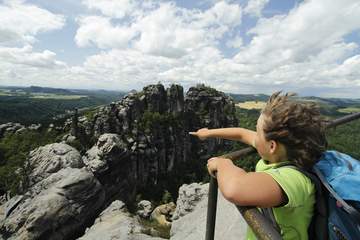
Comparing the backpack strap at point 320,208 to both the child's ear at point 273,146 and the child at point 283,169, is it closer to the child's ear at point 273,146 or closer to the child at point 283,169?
the child at point 283,169

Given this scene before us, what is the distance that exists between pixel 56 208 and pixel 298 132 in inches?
1138

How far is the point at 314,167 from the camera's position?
7.91ft

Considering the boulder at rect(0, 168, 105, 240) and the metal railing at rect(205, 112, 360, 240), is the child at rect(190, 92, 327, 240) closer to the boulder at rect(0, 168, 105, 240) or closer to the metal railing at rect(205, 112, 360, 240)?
the metal railing at rect(205, 112, 360, 240)

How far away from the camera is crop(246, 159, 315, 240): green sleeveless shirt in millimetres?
2270

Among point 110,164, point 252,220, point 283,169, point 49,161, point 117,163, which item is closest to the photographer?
point 252,220

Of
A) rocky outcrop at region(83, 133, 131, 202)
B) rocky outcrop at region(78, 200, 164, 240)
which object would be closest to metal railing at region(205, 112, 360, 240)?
rocky outcrop at region(78, 200, 164, 240)

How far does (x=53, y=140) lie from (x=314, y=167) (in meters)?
77.9

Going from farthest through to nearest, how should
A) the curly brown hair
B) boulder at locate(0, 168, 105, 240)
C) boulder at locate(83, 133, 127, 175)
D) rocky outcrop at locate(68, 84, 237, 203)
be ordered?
rocky outcrop at locate(68, 84, 237, 203) < boulder at locate(83, 133, 127, 175) < boulder at locate(0, 168, 105, 240) < the curly brown hair

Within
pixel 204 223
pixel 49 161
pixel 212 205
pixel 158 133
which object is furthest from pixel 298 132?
pixel 158 133

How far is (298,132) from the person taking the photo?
2555 mm

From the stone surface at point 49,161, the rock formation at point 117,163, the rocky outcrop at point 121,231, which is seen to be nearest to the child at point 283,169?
the rock formation at point 117,163

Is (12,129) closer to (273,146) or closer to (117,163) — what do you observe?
(117,163)

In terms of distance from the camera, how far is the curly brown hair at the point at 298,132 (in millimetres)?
2537

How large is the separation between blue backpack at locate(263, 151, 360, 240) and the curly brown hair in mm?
95
